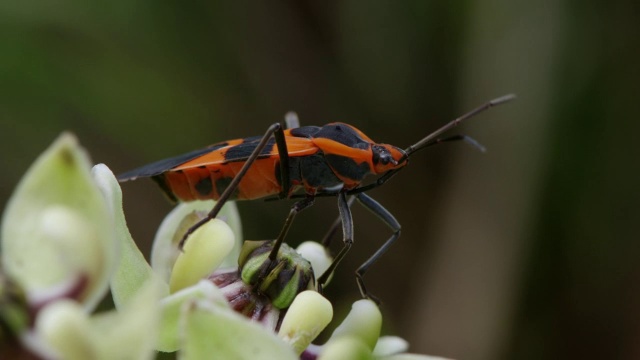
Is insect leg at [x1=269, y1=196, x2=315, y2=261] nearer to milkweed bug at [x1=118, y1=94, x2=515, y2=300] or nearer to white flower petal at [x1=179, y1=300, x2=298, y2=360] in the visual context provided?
milkweed bug at [x1=118, y1=94, x2=515, y2=300]

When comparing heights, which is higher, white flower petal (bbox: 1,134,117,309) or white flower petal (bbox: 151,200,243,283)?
white flower petal (bbox: 1,134,117,309)

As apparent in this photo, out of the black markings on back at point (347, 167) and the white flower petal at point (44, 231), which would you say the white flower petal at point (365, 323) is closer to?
the white flower petal at point (44, 231)

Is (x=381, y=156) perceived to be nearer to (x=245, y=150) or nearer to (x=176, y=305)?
(x=245, y=150)

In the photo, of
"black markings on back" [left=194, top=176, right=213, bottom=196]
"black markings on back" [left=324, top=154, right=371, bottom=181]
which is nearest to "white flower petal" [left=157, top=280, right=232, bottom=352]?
"black markings on back" [left=194, top=176, right=213, bottom=196]

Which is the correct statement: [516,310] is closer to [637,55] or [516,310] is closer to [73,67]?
[637,55]

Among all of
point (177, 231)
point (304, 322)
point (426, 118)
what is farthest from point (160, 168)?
point (426, 118)

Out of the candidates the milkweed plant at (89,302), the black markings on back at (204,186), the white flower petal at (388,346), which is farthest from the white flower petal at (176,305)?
the black markings on back at (204,186)
